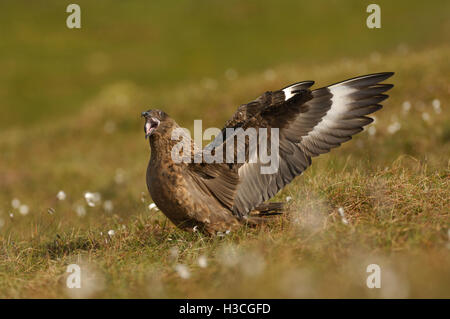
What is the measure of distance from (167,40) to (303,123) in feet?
79.4

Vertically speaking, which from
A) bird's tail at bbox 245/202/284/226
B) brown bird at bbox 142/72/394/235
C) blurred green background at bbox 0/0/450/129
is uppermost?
blurred green background at bbox 0/0/450/129

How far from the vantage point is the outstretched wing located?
4340 mm

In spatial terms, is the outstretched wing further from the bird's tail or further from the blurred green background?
the blurred green background

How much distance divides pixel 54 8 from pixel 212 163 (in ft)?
96.0

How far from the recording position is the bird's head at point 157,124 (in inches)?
176

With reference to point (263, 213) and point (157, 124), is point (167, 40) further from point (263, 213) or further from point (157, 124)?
point (263, 213)

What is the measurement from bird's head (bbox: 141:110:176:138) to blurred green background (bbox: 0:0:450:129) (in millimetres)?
17368

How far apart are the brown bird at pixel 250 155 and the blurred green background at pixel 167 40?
57.6 ft

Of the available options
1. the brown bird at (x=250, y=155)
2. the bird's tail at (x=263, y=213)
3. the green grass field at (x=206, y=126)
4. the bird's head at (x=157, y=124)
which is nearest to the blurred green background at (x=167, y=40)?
the green grass field at (x=206, y=126)

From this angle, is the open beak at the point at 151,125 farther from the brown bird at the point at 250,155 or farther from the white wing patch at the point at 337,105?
the white wing patch at the point at 337,105

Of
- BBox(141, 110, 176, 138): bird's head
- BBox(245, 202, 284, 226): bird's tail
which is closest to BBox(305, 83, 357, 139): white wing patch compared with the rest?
BBox(245, 202, 284, 226): bird's tail
